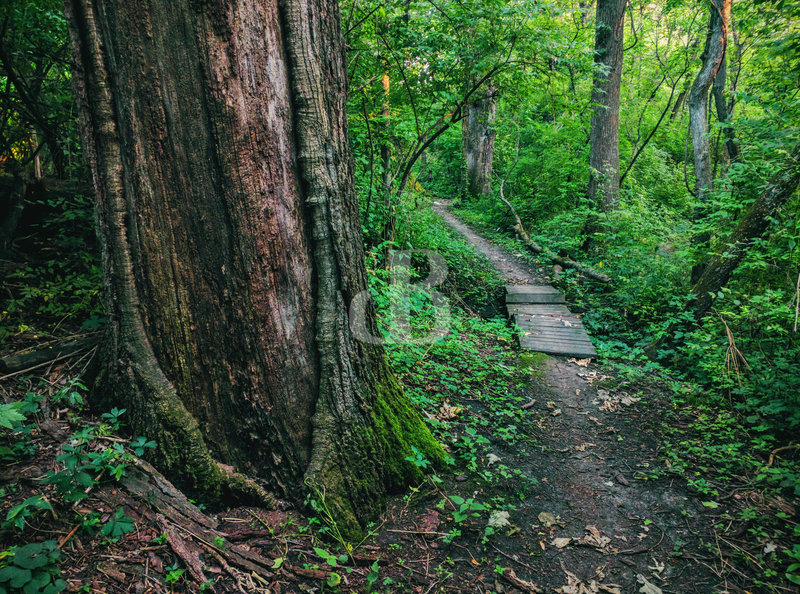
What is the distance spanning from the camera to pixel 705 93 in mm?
8250

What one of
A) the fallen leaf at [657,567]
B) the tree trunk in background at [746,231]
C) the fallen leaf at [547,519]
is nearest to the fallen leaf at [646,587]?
the fallen leaf at [657,567]

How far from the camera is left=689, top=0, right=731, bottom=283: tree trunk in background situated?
7820 mm

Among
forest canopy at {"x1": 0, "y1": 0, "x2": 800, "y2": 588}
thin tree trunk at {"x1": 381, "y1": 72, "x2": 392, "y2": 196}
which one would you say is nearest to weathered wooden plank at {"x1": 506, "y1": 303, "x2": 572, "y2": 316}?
forest canopy at {"x1": 0, "y1": 0, "x2": 800, "y2": 588}

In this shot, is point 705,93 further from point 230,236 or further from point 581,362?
point 230,236

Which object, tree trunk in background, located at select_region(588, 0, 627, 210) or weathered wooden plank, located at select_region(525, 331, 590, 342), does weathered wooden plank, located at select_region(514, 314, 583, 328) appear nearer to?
weathered wooden plank, located at select_region(525, 331, 590, 342)

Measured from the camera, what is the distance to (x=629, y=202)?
1027 cm

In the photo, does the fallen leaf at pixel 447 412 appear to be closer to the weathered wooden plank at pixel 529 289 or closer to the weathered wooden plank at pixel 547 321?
the weathered wooden plank at pixel 547 321

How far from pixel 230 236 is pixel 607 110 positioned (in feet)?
35.9

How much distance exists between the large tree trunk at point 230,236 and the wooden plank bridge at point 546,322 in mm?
4346

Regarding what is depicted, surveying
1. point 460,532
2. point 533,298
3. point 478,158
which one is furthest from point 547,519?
point 478,158

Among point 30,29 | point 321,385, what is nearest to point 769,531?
point 321,385

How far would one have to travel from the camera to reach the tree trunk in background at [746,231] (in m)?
5.25

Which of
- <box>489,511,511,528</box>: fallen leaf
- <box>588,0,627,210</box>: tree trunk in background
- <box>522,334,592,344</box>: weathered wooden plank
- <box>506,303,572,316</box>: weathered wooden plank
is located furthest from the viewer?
<box>588,0,627,210</box>: tree trunk in background

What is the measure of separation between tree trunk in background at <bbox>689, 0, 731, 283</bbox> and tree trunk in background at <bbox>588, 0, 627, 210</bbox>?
185 centimetres
